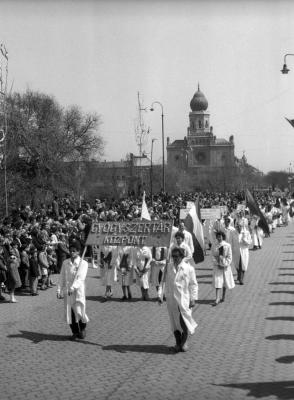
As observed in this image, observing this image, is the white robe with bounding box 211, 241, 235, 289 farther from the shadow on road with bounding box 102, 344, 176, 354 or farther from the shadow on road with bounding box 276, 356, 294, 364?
the shadow on road with bounding box 276, 356, 294, 364

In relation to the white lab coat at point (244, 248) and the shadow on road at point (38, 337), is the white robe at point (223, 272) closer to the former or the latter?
the white lab coat at point (244, 248)

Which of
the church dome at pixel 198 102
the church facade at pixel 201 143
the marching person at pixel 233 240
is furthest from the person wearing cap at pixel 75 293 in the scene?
the church dome at pixel 198 102

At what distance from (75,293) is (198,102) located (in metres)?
141

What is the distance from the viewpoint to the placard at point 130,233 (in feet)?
39.5

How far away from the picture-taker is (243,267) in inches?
599

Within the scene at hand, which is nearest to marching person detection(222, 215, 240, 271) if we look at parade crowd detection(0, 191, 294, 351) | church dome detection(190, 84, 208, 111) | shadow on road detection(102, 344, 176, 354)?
parade crowd detection(0, 191, 294, 351)

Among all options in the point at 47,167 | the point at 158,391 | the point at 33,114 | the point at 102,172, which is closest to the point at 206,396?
the point at 158,391

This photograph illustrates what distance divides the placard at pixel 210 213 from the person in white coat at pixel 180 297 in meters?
12.6

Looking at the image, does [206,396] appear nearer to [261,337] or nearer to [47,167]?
[261,337]

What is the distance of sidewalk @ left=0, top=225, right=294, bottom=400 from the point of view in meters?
7.33

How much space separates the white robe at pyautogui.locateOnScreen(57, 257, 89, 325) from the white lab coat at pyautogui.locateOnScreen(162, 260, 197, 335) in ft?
4.43

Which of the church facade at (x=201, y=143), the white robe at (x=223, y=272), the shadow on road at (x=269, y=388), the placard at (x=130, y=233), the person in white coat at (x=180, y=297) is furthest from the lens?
the church facade at (x=201, y=143)

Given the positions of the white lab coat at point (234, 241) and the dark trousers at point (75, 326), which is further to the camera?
the white lab coat at point (234, 241)

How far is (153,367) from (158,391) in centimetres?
98
